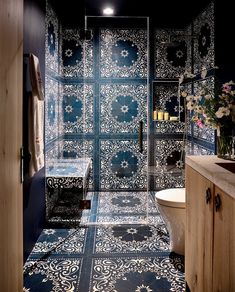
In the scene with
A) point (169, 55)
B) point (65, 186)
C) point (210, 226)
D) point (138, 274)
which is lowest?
point (138, 274)

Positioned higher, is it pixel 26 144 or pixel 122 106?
pixel 122 106

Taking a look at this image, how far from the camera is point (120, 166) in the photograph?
4895 millimetres

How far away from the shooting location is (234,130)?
231 cm

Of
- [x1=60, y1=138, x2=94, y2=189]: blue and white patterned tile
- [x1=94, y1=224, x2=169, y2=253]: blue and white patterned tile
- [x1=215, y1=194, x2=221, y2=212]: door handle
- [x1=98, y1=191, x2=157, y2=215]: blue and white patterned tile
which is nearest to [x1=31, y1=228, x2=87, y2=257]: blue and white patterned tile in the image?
[x1=94, y1=224, x2=169, y2=253]: blue and white patterned tile

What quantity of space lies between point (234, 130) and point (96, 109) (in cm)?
280

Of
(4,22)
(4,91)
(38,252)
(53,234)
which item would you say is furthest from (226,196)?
(53,234)

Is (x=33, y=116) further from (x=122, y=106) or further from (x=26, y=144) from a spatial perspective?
(x=122, y=106)

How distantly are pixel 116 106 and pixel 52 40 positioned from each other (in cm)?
134

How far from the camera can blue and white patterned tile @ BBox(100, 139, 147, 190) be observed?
4867mm

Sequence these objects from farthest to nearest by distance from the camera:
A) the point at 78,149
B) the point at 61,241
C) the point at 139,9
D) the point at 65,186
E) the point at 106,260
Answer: the point at 78,149
the point at 139,9
the point at 65,186
the point at 61,241
the point at 106,260

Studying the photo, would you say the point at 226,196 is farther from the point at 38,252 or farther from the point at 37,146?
the point at 38,252

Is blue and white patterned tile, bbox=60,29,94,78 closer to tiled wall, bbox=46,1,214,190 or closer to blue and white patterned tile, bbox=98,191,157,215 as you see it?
tiled wall, bbox=46,1,214,190

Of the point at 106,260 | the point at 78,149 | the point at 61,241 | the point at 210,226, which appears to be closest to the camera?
the point at 210,226

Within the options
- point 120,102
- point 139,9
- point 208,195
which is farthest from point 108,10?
point 208,195
